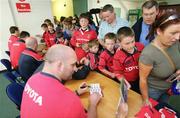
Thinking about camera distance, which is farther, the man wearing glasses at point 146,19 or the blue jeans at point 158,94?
the man wearing glasses at point 146,19

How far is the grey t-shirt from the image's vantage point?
137 cm

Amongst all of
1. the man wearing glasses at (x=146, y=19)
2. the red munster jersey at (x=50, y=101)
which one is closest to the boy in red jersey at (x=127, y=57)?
the man wearing glasses at (x=146, y=19)

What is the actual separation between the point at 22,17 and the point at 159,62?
4760 mm

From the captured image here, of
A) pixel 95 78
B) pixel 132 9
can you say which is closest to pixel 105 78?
pixel 95 78

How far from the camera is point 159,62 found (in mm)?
1386

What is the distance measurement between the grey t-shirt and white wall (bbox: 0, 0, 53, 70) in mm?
4571

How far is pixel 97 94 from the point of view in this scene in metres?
1.57

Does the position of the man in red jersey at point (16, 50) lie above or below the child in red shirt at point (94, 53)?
below

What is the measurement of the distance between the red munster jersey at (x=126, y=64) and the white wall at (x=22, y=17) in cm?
417

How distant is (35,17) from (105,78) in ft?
13.5

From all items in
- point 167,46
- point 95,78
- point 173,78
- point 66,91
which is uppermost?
point 167,46

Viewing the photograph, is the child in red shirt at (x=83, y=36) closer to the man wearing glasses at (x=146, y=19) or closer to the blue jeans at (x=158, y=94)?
the man wearing glasses at (x=146, y=19)

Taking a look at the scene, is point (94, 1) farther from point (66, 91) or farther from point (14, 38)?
point (66, 91)

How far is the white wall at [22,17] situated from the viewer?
191 inches
